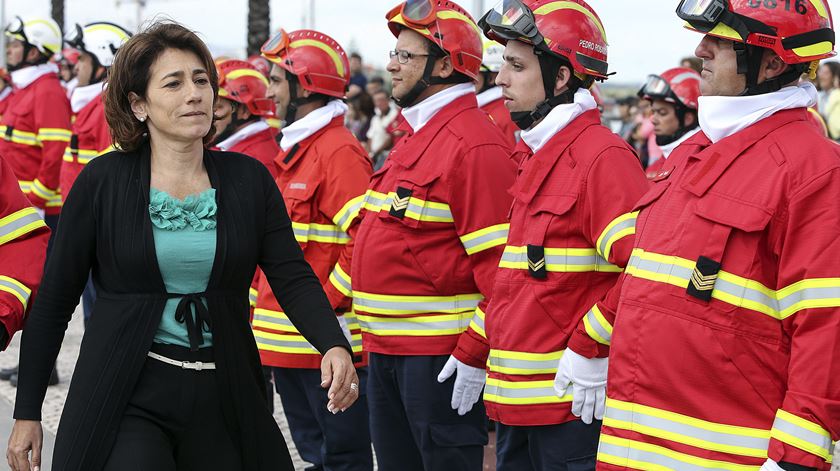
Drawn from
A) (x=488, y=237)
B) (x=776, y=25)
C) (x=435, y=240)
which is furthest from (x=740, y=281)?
(x=435, y=240)

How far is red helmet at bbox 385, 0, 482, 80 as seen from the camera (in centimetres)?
533

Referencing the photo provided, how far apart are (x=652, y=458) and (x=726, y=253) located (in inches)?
24.4

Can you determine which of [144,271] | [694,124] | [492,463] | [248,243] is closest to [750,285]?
[248,243]


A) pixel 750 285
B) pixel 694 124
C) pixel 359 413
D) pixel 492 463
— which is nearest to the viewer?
pixel 750 285

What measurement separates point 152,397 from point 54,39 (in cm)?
827

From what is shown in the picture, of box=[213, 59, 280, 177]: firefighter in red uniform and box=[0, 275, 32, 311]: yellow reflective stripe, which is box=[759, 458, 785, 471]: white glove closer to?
box=[0, 275, 32, 311]: yellow reflective stripe

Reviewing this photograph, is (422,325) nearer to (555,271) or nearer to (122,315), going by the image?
(555,271)

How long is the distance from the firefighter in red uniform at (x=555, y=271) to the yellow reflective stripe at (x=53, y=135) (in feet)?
19.7

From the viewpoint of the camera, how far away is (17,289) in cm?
395

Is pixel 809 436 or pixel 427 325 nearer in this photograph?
pixel 809 436

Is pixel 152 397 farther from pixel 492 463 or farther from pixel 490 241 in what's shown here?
pixel 492 463

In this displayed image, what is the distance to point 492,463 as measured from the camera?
658 cm

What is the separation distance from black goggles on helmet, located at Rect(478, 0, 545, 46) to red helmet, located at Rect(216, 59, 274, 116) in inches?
116

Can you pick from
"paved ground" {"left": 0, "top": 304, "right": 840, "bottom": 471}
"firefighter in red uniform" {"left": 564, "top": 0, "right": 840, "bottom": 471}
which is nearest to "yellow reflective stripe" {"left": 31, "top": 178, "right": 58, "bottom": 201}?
"paved ground" {"left": 0, "top": 304, "right": 840, "bottom": 471}
